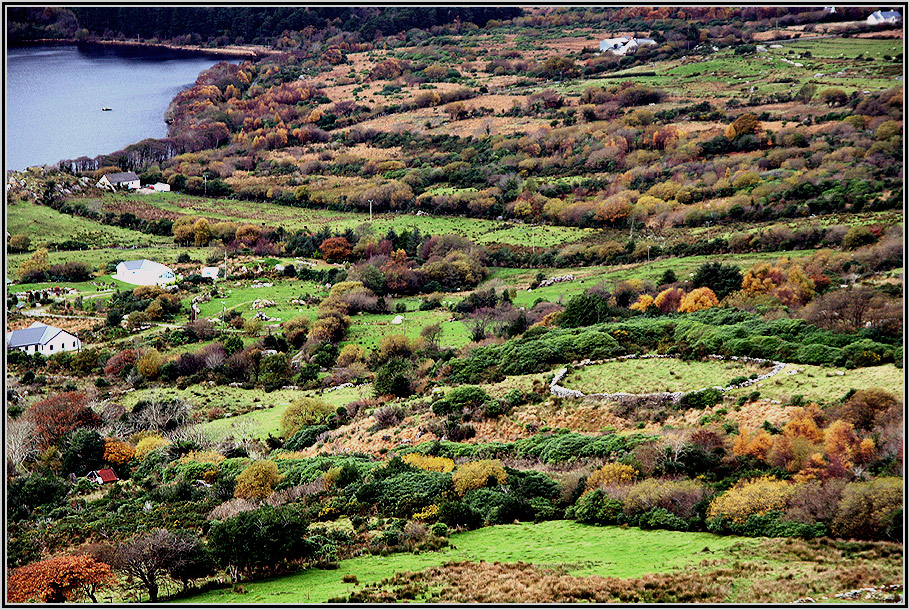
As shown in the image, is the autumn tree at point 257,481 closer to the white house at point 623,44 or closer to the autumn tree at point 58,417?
the autumn tree at point 58,417

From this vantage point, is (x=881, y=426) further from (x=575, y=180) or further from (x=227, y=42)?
(x=227, y=42)

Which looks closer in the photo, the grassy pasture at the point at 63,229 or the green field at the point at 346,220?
the green field at the point at 346,220

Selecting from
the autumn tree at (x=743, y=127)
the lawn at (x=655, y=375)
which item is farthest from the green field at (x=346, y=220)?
the lawn at (x=655, y=375)

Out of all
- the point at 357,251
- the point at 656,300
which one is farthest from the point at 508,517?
the point at 357,251

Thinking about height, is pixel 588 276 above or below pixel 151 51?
below

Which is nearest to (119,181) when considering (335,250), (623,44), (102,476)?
(335,250)
